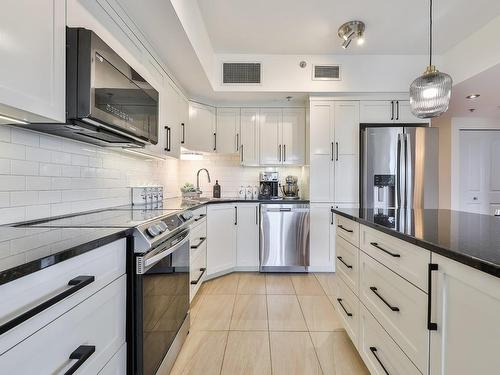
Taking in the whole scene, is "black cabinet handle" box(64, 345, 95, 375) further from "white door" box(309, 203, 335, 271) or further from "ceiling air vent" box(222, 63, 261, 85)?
"ceiling air vent" box(222, 63, 261, 85)

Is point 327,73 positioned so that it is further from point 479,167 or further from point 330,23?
point 479,167

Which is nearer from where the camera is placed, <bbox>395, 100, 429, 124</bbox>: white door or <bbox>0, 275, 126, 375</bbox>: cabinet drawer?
<bbox>0, 275, 126, 375</bbox>: cabinet drawer

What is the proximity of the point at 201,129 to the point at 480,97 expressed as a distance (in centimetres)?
358

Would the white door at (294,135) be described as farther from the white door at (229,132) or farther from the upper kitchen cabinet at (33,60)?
the upper kitchen cabinet at (33,60)

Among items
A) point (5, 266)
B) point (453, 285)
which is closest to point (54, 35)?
point (5, 266)

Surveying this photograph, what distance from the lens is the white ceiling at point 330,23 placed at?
2.40m

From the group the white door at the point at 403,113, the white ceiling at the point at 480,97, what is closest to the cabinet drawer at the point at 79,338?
the white door at the point at 403,113

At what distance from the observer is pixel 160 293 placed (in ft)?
4.76

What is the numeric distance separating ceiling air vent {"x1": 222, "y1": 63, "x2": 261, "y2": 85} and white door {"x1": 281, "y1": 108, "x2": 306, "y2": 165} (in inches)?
26.0

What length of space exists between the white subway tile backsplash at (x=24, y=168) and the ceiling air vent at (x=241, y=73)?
238 centimetres

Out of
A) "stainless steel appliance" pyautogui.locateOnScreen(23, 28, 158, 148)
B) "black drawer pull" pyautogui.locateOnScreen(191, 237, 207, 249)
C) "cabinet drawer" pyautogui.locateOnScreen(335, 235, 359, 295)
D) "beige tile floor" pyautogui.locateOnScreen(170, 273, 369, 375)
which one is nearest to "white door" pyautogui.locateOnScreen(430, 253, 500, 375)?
"cabinet drawer" pyautogui.locateOnScreen(335, 235, 359, 295)

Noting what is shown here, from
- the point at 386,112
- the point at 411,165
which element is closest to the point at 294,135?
the point at 386,112

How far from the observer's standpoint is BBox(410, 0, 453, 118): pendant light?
1715 mm

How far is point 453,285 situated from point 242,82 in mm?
2998
